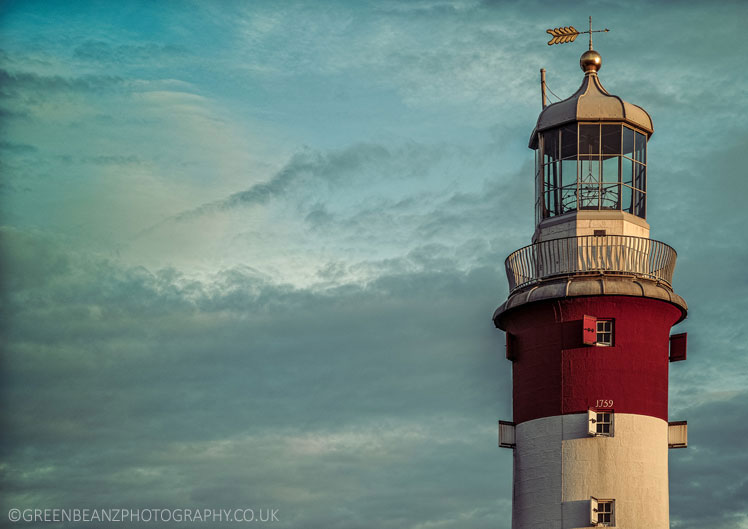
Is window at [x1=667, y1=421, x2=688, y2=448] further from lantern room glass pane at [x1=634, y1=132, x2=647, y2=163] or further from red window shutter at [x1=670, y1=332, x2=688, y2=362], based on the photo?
lantern room glass pane at [x1=634, y1=132, x2=647, y2=163]

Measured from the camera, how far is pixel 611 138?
50.5 m

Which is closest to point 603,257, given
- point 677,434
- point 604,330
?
point 604,330

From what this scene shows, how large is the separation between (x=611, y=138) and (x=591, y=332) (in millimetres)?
7055

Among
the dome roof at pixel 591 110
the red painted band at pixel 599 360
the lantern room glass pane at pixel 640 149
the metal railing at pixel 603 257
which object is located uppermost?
the dome roof at pixel 591 110

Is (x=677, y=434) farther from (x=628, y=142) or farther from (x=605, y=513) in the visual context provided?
(x=628, y=142)

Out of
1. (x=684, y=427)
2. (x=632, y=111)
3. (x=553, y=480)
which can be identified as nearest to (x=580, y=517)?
(x=553, y=480)

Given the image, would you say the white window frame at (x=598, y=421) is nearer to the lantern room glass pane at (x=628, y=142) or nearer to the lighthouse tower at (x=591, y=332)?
the lighthouse tower at (x=591, y=332)

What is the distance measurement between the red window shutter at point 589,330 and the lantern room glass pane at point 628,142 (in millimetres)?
6237

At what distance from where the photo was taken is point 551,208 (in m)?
50.9

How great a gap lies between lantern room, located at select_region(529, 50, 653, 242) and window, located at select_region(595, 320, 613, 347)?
3.14 meters

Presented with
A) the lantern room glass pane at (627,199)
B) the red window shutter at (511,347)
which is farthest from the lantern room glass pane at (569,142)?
the red window shutter at (511,347)

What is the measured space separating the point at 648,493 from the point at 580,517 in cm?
232

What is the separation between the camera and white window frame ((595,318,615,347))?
158 ft

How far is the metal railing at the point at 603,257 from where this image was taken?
160ft
